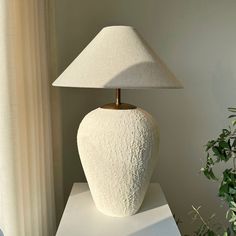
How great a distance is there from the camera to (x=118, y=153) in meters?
0.94

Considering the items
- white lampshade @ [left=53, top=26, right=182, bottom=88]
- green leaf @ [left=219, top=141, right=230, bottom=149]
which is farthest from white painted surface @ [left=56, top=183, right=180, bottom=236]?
white lampshade @ [left=53, top=26, right=182, bottom=88]

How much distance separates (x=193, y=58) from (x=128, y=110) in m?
0.60

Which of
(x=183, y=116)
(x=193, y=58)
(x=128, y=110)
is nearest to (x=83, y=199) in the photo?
(x=128, y=110)

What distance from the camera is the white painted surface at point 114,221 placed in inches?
36.2

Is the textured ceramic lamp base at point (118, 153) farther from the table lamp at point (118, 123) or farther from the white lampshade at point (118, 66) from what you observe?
the white lampshade at point (118, 66)

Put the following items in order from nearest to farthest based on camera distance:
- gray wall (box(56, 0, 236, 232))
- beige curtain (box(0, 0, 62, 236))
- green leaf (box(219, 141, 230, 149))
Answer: beige curtain (box(0, 0, 62, 236))
green leaf (box(219, 141, 230, 149))
gray wall (box(56, 0, 236, 232))

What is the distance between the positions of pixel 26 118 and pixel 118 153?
318 millimetres

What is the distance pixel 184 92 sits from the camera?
1.44 metres

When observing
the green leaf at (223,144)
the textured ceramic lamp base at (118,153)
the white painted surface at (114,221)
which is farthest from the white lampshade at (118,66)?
the white painted surface at (114,221)

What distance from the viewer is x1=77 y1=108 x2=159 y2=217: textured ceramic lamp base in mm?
932

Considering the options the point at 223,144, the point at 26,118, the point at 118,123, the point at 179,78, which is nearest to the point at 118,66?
the point at 118,123

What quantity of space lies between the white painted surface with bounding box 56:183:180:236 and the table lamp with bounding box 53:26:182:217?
0.05 metres

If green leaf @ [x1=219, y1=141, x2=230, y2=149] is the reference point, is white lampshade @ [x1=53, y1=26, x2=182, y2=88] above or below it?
above

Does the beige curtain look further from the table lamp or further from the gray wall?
the gray wall
